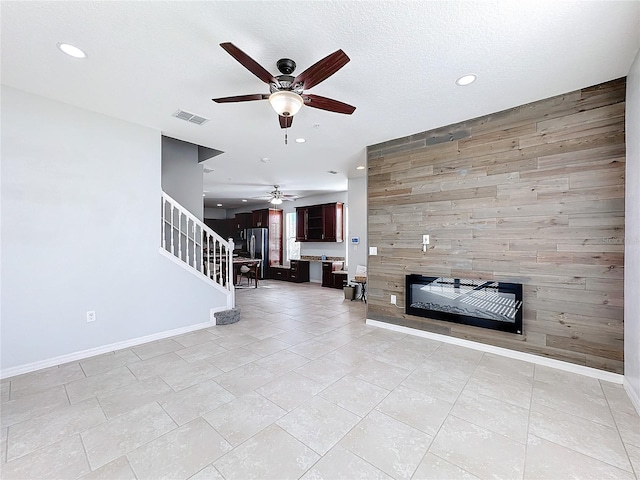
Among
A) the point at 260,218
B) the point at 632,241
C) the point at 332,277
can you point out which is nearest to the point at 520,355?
the point at 632,241

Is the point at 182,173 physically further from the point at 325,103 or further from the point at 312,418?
the point at 312,418

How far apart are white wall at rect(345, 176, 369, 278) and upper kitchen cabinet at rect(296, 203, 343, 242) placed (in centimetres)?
172

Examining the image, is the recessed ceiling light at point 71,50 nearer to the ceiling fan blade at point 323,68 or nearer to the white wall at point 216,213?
the ceiling fan blade at point 323,68

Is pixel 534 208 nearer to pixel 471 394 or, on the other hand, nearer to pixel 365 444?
pixel 471 394

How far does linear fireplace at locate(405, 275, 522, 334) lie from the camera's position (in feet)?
10.3

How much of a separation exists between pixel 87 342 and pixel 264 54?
356 cm

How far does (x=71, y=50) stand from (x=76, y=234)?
1.86 metres

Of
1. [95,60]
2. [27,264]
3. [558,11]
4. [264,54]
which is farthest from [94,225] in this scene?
[558,11]

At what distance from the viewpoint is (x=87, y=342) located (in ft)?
10.4

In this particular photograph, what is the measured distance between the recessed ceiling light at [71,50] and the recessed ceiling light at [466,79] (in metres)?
3.19

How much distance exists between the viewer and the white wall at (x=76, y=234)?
2770 millimetres

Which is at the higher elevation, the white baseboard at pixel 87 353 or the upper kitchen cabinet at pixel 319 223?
the upper kitchen cabinet at pixel 319 223

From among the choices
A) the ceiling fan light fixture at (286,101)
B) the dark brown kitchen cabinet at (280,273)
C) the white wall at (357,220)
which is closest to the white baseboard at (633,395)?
the ceiling fan light fixture at (286,101)

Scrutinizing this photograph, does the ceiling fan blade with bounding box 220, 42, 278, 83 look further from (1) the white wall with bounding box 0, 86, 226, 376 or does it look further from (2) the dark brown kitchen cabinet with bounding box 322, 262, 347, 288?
(2) the dark brown kitchen cabinet with bounding box 322, 262, 347, 288
